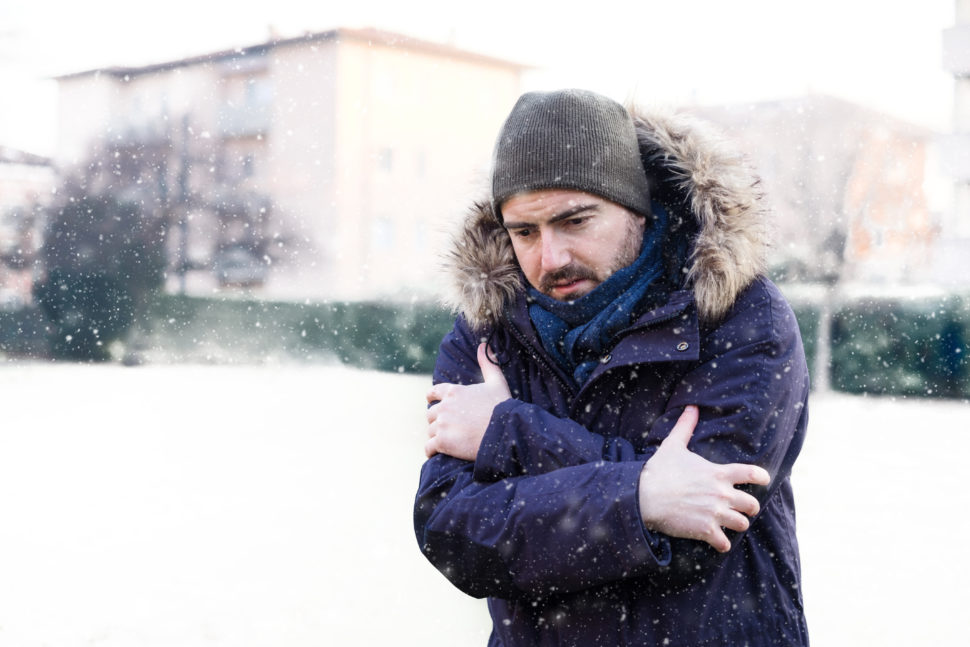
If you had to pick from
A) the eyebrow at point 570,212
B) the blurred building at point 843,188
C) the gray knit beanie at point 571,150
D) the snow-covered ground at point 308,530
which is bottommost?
the snow-covered ground at point 308,530

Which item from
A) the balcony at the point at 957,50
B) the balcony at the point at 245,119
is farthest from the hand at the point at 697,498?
the balcony at the point at 245,119

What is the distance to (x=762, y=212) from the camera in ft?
5.40

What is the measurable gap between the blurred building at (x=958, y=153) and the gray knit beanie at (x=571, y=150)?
15.0m

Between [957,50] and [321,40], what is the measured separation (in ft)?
63.6

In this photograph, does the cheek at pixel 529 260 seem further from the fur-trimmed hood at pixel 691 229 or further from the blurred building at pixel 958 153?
the blurred building at pixel 958 153

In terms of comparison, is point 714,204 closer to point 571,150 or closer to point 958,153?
point 571,150

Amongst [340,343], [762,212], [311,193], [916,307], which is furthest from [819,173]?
[762,212]

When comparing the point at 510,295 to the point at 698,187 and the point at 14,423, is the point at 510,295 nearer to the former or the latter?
the point at 698,187

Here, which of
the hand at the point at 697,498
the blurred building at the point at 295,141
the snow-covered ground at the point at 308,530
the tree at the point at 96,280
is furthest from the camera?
the blurred building at the point at 295,141

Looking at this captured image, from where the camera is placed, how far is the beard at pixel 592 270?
1657mm

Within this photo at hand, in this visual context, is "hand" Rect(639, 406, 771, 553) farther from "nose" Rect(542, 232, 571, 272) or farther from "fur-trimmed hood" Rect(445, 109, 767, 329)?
"nose" Rect(542, 232, 571, 272)

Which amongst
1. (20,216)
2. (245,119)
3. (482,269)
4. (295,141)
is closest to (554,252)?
(482,269)

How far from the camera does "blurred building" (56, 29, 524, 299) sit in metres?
24.2

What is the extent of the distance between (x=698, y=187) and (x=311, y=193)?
25.5 m
